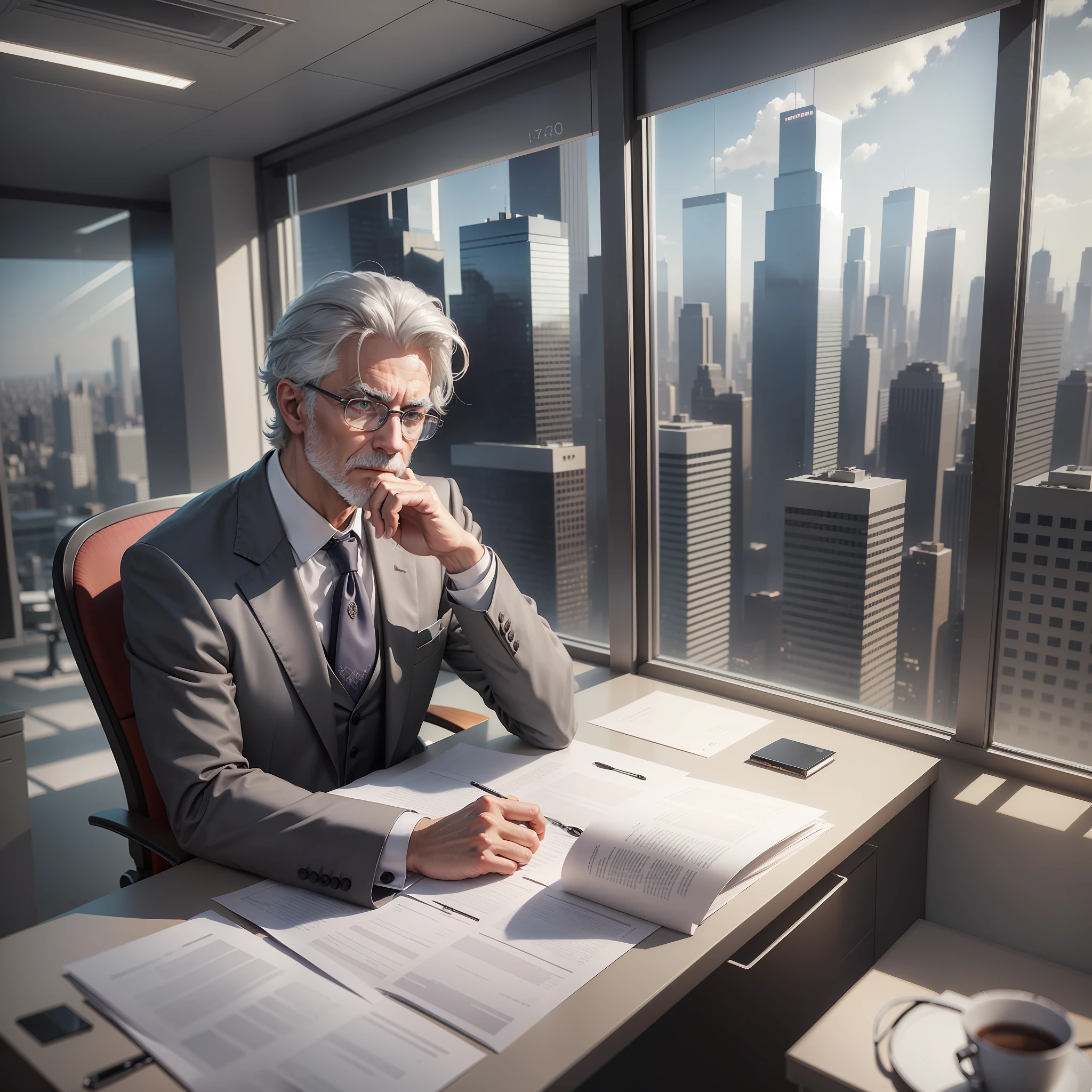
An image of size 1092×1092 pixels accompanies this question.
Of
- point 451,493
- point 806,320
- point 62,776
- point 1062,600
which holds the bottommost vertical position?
point 62,776

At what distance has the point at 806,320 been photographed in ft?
6.60

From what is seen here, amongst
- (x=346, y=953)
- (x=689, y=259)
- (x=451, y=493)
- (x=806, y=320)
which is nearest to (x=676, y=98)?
(x=689, y=259)

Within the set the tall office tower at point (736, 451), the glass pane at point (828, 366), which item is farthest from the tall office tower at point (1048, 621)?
the tall office tower at point (736, 451)

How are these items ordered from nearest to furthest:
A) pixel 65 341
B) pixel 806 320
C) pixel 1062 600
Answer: pixel 1062 600
pixel 806 320
pixel 65 341

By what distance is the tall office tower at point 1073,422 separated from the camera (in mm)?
1616

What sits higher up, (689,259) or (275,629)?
(689,259)

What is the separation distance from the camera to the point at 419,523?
1608 millimetres

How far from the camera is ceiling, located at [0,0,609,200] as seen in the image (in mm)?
2170

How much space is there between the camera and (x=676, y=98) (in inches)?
83.0

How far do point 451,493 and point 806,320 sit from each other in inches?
35.5

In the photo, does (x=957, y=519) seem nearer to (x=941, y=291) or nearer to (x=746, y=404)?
(x=941, y=291)

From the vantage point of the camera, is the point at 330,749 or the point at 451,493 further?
the point at 451,493

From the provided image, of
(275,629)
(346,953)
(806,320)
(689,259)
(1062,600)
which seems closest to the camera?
(346,953)

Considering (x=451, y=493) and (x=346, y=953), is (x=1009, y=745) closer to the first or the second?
(x=451, y=493)
